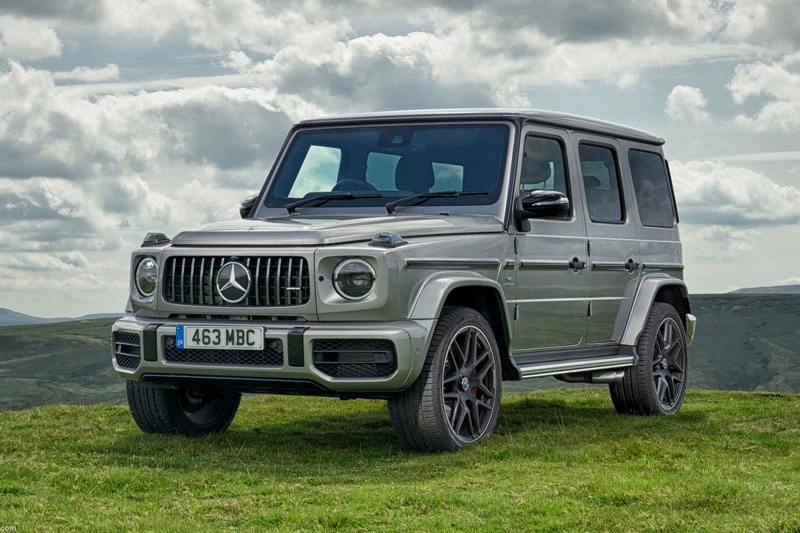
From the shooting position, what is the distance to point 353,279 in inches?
294

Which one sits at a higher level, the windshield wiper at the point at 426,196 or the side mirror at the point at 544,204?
the windshield wiper at the point at 426,196

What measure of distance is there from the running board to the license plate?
2153mm

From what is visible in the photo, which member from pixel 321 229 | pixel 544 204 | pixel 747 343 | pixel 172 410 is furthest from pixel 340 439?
pixel 747 343

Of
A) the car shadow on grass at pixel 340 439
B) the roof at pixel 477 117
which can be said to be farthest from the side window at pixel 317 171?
the car shadow on grass at pixel 340 439

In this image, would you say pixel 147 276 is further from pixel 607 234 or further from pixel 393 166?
pixel 607 234

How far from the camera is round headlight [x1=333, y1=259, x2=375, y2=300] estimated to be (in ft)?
24.4

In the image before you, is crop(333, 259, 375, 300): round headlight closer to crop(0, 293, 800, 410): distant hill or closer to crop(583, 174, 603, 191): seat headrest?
crop(583, 174, 603, 191): seat headrest

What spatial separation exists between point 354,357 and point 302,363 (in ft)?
1.09

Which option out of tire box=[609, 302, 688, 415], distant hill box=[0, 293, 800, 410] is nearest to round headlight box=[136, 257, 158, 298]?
tire box=[609, 302, 688, 415]

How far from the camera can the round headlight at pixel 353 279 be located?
745 cm

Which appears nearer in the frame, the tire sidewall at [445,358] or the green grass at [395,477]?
the green grass at [395,477]

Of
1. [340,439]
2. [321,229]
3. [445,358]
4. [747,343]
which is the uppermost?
[321,229]

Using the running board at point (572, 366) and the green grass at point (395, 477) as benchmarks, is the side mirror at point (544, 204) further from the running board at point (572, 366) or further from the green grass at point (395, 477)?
the green grass at point (395, 477)

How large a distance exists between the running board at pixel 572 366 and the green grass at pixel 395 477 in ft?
1.53
